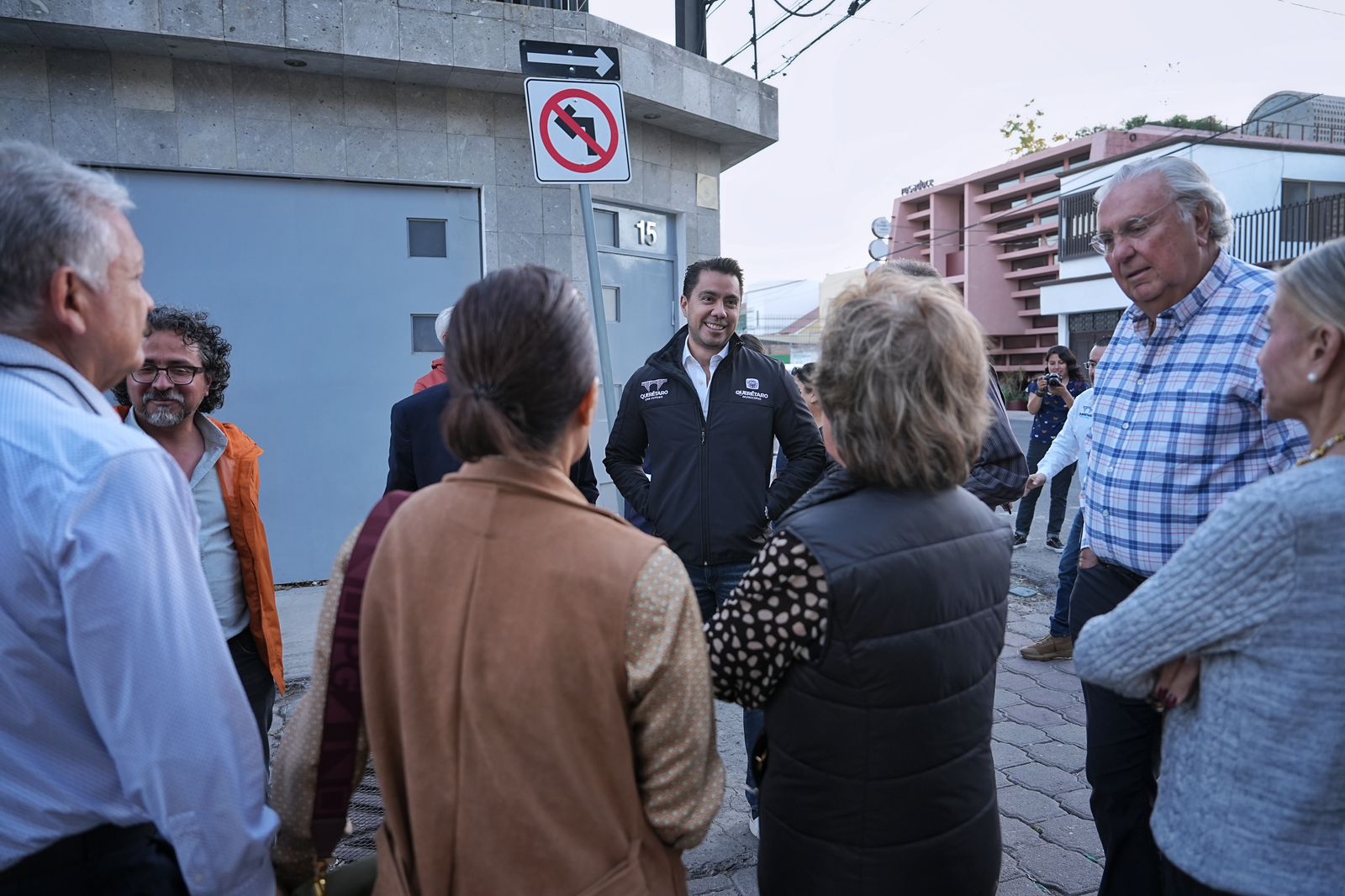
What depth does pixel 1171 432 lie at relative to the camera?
2449mm

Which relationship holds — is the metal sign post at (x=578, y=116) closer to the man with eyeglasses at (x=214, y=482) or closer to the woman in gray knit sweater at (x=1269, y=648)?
the man with eyeglasses at (x=214, y=482)

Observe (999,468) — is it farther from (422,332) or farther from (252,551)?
(422,332)

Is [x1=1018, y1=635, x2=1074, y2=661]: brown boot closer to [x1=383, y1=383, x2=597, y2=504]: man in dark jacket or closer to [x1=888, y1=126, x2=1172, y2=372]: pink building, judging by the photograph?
[x1=383, y1=383, x2=597, y2=504]: man in dark jacket

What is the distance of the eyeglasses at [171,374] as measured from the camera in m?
2.73

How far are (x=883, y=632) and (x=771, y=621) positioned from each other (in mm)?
208

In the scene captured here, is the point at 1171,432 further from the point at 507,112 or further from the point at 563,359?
the point at 507,112

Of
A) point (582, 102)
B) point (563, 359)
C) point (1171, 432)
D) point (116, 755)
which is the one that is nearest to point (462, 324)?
point (563, 359)

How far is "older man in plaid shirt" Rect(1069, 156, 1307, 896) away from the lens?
2373mm

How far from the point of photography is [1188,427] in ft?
7.94

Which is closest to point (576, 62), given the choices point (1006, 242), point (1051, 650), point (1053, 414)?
point (1051, 650)

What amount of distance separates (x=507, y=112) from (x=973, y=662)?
592 centimetres

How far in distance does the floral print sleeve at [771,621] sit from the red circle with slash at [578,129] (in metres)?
3.06

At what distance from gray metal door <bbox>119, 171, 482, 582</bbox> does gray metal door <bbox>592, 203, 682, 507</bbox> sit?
118 cm

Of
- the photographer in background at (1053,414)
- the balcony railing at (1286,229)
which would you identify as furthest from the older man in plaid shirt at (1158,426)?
the balcony railing at (1286,229)
